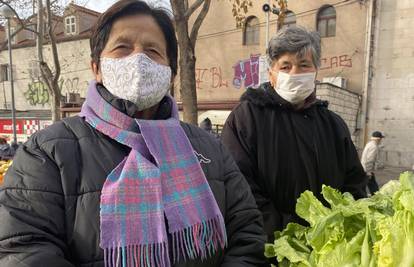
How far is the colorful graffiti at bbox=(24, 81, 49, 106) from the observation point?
24.3m

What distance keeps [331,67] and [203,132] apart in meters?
14.8

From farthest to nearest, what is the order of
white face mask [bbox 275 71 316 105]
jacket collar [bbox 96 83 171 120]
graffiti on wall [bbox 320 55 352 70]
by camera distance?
graffiti on wall [bbox 320 55 352 70]
white face mask [bbox 275 71 316 105]
jacket collar [bbox 96 83 171 120]

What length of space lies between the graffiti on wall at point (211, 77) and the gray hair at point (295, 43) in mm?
15802

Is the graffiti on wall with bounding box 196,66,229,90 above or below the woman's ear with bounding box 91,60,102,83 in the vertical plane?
above

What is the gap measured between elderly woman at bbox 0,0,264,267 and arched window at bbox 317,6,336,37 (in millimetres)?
15082

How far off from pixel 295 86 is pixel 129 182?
4.63 feet

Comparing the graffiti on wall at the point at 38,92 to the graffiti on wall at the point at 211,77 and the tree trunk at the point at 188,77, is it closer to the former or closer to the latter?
the graffiti on wall at the point at 211,77

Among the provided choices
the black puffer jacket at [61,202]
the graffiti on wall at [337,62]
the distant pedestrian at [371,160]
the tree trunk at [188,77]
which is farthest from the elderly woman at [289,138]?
the graffiti on wall at [337,62]

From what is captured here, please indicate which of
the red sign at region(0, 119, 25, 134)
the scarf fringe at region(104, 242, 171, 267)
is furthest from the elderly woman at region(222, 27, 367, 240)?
the red sign at region(0, 119, 25, 134)

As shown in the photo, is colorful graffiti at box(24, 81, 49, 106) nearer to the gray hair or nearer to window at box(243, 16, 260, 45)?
window at box(243, 16, 260, 45)

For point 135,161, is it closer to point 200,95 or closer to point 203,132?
point 203,132

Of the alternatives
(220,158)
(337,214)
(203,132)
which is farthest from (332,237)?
Answer: (203,132)

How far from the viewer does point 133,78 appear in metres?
1.67

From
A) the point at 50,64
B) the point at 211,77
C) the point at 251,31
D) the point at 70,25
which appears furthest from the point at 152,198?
the point at 70,25
